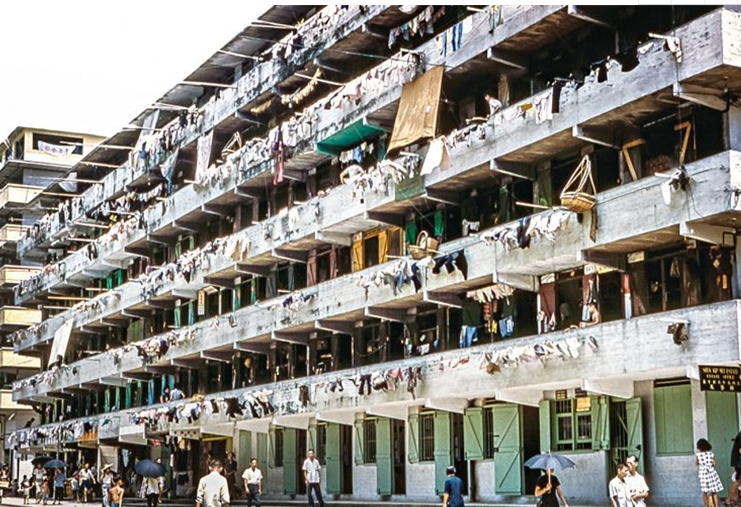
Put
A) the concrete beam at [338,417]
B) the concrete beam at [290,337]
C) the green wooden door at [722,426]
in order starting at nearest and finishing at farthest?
the green wooden door at [722,426] < the concrete beam at [338,417] < the concrete beam at [290,337]

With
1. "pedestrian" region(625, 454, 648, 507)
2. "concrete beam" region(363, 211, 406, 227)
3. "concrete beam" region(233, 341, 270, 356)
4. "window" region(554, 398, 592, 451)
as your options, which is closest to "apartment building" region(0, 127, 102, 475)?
"concrete beam" region(233, 341, 270, 356)

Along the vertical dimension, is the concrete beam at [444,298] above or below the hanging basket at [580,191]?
below

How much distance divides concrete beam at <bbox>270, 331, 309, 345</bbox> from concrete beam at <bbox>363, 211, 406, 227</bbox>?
6.91 meters

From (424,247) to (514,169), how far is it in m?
3.49

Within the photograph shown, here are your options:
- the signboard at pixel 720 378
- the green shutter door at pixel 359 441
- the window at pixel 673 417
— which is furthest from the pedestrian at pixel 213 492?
the green shutter door at pixel 359 441

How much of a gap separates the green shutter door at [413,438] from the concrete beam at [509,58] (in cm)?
1098

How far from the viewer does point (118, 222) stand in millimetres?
60719

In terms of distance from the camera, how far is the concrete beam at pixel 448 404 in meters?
34.3

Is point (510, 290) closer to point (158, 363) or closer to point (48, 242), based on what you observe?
point (158, 363)

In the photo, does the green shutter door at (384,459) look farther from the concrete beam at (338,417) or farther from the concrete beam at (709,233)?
the concrete beam at (709,233)

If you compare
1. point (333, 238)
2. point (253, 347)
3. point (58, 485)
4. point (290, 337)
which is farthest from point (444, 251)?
point (58, 485)

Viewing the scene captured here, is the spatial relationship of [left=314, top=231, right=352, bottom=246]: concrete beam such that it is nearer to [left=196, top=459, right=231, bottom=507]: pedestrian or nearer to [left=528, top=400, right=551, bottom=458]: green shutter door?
[left=528, top=400, right=551, bottom=458]: green shutter door

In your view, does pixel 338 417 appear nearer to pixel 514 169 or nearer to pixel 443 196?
pixel 443 196

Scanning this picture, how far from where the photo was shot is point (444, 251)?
34219 millimetres
